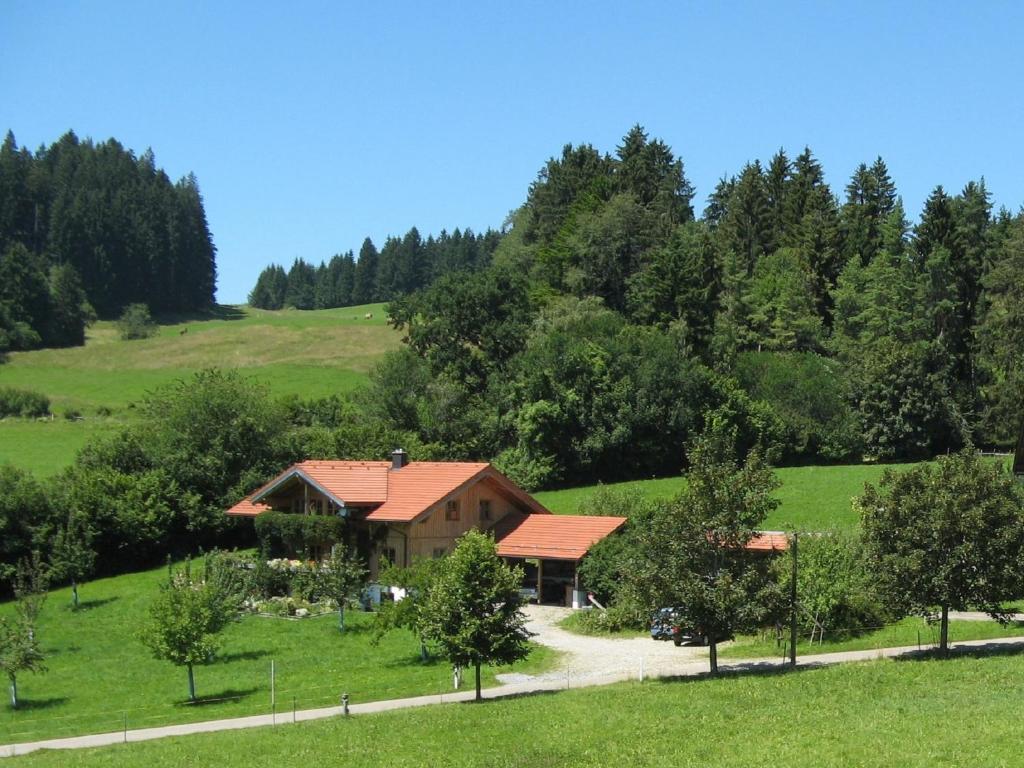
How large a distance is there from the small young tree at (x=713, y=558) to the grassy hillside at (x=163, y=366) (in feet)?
168

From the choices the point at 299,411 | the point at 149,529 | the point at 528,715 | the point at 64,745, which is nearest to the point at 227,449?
the point at 149,529

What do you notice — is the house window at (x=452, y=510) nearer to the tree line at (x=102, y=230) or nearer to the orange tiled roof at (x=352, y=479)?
the orange tiled roof at (x=352, y=479)

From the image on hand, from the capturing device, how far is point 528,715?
27047 millimetres

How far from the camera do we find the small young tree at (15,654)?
116ft

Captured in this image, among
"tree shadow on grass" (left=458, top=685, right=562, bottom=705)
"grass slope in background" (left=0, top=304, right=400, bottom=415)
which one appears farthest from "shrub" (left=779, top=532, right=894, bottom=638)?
"grass slope in background" (left=0, top=304, right=400, bottom=415)

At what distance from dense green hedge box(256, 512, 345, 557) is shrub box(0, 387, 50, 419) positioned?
42.3 metres

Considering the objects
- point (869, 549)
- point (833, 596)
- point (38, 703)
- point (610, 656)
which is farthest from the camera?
point (833, 596)

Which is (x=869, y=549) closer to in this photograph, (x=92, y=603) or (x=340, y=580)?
(x=340, y=580)

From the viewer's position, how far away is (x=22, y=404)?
3509 inches

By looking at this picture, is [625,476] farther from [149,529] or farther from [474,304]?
[149,529]

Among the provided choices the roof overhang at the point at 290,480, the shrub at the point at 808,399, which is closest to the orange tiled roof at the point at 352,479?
the roof overhang at the point at 290,480

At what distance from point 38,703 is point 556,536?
21.7m

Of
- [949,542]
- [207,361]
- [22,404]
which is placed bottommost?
[949,542]

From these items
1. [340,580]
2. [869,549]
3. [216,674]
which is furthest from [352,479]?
[869,549]
